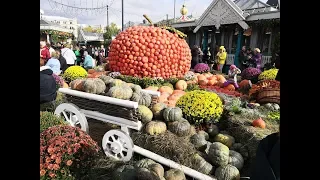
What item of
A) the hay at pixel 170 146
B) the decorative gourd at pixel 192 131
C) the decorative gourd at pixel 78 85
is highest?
the decorative gourd at pixel 78 85

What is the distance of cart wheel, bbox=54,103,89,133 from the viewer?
3.93m

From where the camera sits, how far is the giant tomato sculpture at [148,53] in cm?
617

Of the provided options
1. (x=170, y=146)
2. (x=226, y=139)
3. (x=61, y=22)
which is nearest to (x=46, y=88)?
(x=170, y=146)

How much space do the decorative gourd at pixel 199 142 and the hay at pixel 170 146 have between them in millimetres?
139

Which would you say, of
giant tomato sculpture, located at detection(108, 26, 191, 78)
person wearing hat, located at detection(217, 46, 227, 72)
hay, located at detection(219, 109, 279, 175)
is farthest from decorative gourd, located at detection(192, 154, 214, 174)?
person wearing hat, located at detection(217, 46, 227, 72)

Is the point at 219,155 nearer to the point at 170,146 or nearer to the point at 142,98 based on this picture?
the point at 170,146

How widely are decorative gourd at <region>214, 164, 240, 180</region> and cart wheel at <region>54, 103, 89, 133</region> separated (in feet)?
6.28

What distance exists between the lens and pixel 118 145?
3494mm

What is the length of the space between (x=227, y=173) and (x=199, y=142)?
608mm

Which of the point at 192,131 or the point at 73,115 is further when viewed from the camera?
the point at 73,115

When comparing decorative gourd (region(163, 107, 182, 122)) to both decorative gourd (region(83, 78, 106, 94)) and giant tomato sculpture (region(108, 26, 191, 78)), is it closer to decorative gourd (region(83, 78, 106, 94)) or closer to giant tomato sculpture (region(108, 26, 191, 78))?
decorative gourd (region(83, 78, 106, 94))

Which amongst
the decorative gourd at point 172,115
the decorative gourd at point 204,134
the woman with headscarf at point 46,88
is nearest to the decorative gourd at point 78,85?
the woman with headscarf at point 46,88

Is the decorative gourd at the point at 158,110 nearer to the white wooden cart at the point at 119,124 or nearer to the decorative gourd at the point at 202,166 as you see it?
the white wooden cart at the point at 119,124
